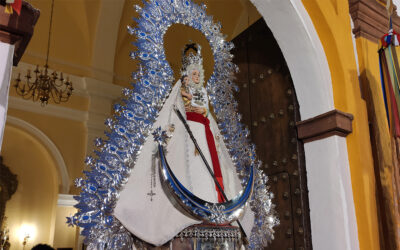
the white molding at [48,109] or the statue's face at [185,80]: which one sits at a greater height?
the white molding at [48,109]

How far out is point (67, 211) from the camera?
635 cm

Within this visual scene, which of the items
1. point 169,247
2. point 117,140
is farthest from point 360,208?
point 117,140

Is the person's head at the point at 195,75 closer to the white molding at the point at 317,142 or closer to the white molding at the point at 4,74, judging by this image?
the white molding at the point at 317,142

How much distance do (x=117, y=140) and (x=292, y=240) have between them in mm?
1587

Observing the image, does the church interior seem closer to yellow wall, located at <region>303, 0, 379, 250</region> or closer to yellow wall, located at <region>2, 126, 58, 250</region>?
yellow wall, located at <region>303, 0, 379, 250</region>

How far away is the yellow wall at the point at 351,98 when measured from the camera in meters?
2.76

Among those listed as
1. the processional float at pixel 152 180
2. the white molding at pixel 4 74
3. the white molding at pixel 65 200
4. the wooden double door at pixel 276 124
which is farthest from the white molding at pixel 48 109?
the white molding at pixel 4 74

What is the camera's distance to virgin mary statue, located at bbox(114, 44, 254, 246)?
2.09 meters

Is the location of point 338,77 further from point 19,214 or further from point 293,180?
point 19,214

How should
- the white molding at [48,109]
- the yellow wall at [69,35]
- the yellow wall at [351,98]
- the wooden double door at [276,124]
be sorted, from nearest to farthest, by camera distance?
the yellow wall at [351,98] → the wooden double door at [276,124] → the white molding at [48,109] → the yellow wall at [69,35]

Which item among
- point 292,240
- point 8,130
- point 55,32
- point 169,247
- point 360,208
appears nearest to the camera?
point 169,247

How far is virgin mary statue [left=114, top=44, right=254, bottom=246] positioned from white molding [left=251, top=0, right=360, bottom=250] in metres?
0.57

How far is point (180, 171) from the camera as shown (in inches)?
91.2

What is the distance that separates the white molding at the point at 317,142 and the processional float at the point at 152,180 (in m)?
0.37
